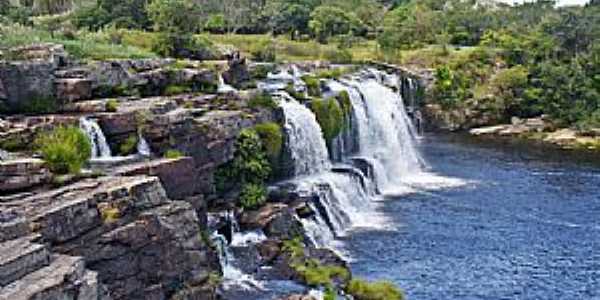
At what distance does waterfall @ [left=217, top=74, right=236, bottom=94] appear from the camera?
52.4m

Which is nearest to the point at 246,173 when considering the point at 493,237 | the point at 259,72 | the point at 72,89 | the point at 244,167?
the point at 244,167

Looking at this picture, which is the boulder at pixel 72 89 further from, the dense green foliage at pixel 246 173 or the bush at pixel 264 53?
the bush at pixel 264 53

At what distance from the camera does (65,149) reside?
31969mm

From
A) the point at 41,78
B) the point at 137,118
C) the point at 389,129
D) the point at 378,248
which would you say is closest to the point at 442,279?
the point at 378,248

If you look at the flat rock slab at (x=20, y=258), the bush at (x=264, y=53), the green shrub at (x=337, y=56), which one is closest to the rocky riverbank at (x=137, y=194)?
the flat rock slab at (x=20, y=258)

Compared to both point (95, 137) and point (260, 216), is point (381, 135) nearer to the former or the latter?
point (260, 216)

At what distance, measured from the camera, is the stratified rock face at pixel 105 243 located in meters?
23.7

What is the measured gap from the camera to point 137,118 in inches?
1547

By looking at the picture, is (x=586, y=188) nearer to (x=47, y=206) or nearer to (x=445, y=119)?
(x=445, y=119)

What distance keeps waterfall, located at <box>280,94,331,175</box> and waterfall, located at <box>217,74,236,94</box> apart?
3582 mm

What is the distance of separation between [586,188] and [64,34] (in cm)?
4207

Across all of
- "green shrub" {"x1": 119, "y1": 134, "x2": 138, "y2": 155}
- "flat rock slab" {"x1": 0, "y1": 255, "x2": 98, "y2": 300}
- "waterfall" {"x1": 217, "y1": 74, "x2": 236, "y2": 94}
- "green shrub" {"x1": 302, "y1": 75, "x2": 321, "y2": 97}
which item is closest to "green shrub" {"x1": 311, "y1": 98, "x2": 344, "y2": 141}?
"green shrub" {"x1": 302, "y1": 75, "x2": 321, "y2": 97}

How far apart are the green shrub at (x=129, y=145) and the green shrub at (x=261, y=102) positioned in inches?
441

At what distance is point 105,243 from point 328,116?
29413 mm
